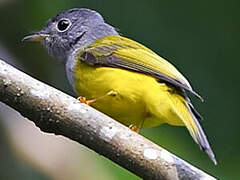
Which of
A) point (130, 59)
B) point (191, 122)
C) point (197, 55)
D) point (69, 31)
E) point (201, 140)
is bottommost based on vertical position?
point (201, 140)

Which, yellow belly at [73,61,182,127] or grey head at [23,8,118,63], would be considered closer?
yellow belly at [73,61,182,127]

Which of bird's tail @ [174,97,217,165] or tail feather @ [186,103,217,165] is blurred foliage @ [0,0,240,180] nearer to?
bird's tail @ [174,97,217,165]

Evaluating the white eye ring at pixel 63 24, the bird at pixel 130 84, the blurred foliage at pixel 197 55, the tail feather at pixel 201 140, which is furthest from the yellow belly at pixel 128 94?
the white eye ring at pixel 63 24

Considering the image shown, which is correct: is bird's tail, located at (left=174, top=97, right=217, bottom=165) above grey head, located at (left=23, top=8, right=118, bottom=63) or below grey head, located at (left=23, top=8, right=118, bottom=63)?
below

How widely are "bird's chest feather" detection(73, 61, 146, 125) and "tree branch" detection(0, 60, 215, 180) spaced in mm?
800

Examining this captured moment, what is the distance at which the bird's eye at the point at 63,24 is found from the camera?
5.10 m

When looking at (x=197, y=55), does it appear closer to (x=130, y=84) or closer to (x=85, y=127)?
(x=130, y=84)

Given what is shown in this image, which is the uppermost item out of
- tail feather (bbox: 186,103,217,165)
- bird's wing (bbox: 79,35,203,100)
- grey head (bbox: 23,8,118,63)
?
grey head (bbox: 23,8,118,63)

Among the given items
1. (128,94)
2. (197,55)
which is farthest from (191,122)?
(197,55)

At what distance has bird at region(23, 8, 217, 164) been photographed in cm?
399

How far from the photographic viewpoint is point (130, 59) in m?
4.35

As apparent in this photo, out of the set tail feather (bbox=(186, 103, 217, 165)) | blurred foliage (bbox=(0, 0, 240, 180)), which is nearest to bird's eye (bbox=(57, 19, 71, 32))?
blurred foliage (bbox=(0, 0, 240, 180))

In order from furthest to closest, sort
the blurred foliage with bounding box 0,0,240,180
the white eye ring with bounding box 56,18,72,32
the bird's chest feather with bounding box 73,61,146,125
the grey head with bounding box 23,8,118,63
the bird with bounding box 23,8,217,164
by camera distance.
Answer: the white eye ring with bounding box 56,18,72,32, the grey head with bounding box 23,8,118,63, the blurred foliage with bounding box 0,0,240,180, the bird's chest feather with bounding box 73,61,146,125, the bird with bounding box 23,8,217,164

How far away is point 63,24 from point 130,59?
3.17 ft
